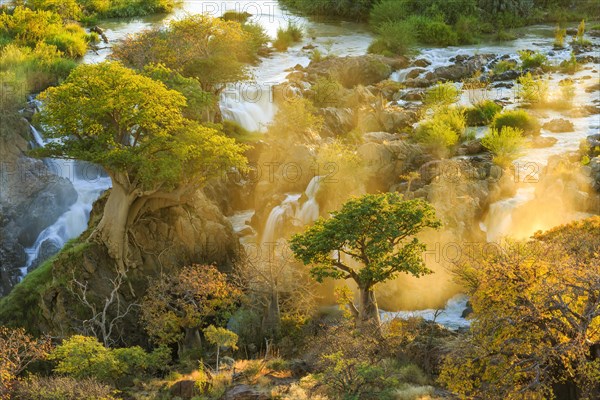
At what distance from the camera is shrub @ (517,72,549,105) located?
46281 mm

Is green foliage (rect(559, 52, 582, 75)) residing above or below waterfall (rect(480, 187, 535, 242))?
above

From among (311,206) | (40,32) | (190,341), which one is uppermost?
(40,32)

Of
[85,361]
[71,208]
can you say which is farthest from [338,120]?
[85,361]

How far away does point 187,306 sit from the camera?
2720 centimetres

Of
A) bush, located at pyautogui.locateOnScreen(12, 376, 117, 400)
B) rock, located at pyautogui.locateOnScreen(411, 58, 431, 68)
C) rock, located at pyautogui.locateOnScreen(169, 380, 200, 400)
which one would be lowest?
rock, located at pyautogui.locateOnScreen(169, 380, 200, 400)

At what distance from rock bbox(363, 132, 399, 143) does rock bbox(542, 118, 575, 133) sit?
8.75 metres

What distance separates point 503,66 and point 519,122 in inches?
481

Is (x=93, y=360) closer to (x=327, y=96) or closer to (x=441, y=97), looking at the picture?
(x=327, y=96)

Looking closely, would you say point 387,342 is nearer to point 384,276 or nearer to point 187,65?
point 384,276

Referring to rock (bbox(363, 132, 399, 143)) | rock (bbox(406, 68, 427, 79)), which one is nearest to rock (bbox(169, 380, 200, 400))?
rock (bbox(363, 132, 399, 143))

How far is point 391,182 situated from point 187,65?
13.8 m

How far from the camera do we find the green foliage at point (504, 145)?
36653 mm

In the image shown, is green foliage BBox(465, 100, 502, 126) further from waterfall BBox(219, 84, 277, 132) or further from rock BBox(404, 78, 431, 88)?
waterfall BBox(219, 84, 277, 132)

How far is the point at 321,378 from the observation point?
20.6 meters
